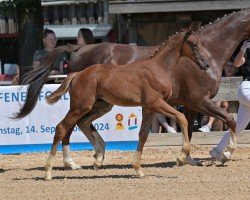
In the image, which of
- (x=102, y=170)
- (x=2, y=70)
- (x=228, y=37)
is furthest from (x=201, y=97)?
(x=2, y=70)

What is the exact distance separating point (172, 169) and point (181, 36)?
1943 mm

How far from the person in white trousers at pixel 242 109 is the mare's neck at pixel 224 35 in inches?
6.8

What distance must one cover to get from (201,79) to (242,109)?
2.82 ft

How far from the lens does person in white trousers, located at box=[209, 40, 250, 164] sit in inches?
449

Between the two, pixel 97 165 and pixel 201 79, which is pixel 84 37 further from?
pixel 97 165

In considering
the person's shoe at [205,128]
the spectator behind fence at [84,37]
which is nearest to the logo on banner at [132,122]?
the person's shoe at [205,128]

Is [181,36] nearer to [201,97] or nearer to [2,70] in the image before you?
[201,97]

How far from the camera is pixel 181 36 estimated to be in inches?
403

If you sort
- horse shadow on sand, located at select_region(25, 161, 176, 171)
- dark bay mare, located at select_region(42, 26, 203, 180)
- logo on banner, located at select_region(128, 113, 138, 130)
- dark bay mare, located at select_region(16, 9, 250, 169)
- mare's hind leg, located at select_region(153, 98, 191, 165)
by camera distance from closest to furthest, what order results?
mare's hind leg, located at select_region(153, 98, 191, 165), dark bay mare, located at select_region(42, 26, 203, 180), dark bay mare, located at select_region(16, 9, 250, 169), horse shadow on sand, located at select_region(25, 161, 176, 171), logo on banner, located at select_region(128, 113, 138, 130)

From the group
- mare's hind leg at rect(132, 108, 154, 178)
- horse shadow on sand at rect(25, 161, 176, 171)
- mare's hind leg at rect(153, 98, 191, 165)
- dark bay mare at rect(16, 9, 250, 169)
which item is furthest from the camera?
horse shadow on sand at rect(25, 161, 176, 171)

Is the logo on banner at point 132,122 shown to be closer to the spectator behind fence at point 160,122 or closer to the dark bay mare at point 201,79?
the spectator behind fence at point 160,122

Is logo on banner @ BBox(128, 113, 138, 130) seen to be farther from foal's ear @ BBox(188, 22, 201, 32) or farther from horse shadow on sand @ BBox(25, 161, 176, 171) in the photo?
foal's ear @ BBox(188, 22, 201, 32)

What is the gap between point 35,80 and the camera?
11.5 meters

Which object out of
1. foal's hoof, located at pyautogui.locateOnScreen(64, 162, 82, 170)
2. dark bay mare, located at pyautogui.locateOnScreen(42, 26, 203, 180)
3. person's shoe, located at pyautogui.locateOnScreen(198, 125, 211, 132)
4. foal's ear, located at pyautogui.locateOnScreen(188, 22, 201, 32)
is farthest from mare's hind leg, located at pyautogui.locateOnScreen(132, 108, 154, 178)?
person's shoe, located at pyautogui.locateOnScreen(198, 125, 211, 132)
